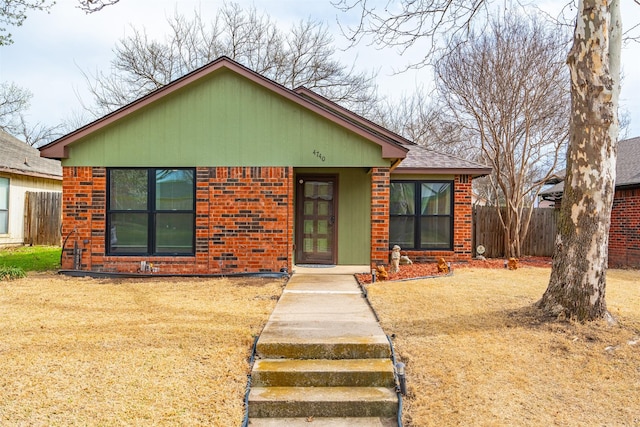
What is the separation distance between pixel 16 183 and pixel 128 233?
9.04 m

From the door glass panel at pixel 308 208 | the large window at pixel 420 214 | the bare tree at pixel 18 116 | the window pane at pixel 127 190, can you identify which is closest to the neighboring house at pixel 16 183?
the window pane at pixel 127 190

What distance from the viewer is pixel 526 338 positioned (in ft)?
16.7

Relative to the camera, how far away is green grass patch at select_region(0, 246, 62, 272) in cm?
1048

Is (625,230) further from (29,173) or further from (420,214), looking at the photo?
(29,173)

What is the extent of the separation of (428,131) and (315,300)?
843 inches

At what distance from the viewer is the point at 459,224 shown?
38.6 ft

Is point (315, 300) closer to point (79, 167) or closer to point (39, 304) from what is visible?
point (39, 304)

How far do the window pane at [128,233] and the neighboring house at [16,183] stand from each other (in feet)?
26.1

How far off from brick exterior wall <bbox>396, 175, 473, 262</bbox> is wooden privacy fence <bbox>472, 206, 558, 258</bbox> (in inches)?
101

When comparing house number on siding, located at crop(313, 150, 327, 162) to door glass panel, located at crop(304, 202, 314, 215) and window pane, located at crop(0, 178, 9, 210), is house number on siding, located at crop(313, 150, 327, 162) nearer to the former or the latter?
door glass panel, located at crop(304, 202, 314, 215)

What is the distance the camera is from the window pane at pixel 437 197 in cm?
1183

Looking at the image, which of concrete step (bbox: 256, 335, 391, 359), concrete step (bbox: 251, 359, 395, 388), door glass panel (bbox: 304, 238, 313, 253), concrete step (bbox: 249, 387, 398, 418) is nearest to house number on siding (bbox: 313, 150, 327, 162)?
A: door glass panel (bbox: 304, 238, 313, 253)

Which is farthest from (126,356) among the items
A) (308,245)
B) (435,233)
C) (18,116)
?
(18,116)

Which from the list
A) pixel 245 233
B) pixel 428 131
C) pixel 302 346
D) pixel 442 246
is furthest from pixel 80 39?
pixel 428 131
